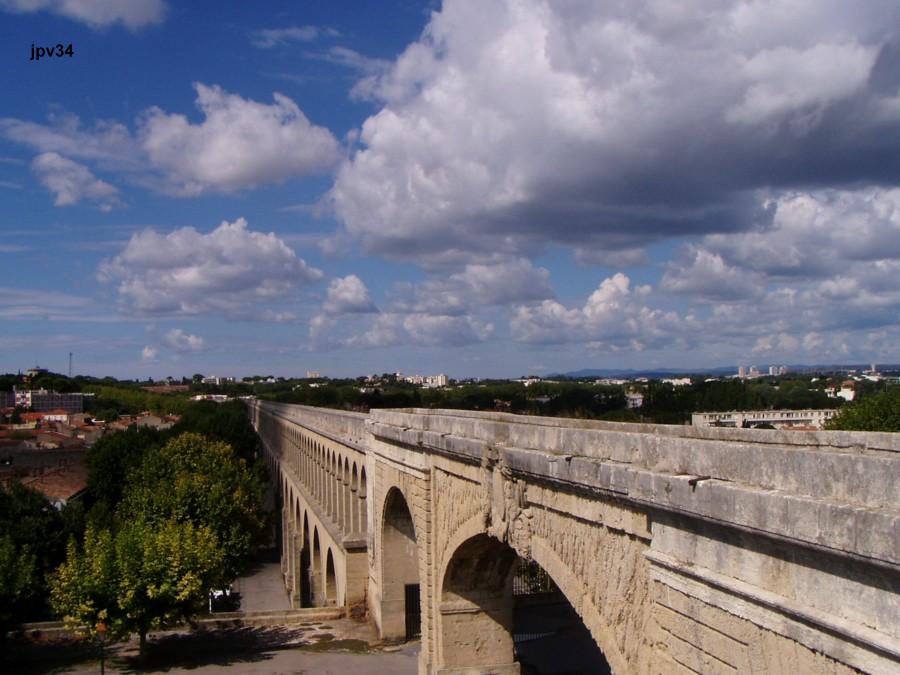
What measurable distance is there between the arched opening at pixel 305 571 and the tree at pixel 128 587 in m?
16.8

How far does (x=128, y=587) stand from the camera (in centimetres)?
2025

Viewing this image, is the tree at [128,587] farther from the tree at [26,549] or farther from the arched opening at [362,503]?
the arched opening at [362,503]

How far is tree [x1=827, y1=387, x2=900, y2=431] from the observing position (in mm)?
27297

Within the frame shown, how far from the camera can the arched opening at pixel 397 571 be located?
68.0 ft

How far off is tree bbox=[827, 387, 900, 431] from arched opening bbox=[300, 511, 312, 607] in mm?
22386

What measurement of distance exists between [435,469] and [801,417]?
44484 millimetres

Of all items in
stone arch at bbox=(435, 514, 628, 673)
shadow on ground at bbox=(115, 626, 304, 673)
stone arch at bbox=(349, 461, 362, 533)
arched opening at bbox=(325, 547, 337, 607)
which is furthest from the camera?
arched opening at bbox=(325, 547, 337, 607)

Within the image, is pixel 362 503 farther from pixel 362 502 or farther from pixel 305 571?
pixel 305 571

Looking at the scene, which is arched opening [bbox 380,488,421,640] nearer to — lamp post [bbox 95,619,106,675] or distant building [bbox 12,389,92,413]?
lamp post [bbox 95,619,106,675]

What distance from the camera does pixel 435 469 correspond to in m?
15.4

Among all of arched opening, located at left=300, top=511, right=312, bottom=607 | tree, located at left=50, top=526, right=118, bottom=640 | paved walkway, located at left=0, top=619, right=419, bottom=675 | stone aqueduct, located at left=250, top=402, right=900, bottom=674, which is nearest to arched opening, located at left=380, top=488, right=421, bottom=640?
paved walkway, located at left=0, top=619, right=419, bottom=675

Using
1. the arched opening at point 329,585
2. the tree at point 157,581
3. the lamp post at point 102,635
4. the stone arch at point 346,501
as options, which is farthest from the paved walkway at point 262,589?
the lamp post at point 102,635

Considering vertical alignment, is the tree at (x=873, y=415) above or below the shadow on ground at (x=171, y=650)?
above

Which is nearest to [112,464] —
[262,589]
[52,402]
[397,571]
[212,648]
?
[262,589]
